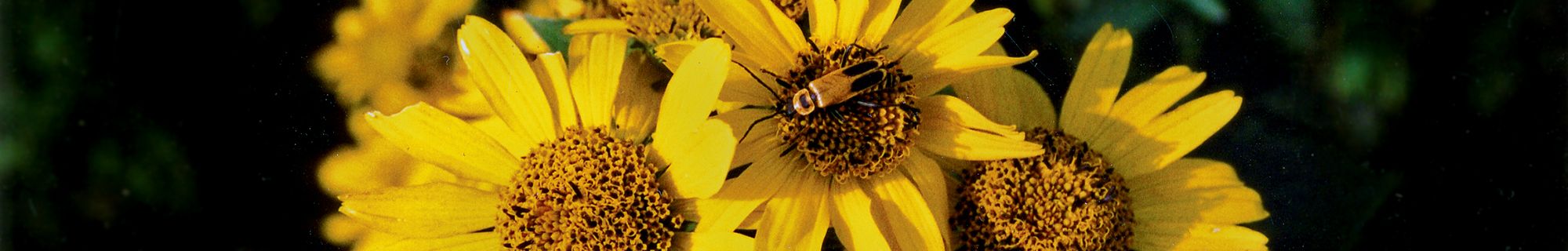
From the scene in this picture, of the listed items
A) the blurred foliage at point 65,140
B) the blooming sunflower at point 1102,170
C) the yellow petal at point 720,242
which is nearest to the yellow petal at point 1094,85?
the blooming sunflower at point 1102,170

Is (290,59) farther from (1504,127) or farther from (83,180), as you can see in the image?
(1504,127)

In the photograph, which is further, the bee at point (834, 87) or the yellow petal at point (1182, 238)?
the yellow petal at point (1182, 238)

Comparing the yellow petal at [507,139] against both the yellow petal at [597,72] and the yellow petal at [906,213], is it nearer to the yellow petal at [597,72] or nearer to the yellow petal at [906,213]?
the yellow petal at [597,72]

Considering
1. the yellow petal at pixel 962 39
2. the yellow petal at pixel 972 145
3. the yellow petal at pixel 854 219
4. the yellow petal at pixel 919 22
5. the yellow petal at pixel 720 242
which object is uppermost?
the yellow petal at pixel 919 22

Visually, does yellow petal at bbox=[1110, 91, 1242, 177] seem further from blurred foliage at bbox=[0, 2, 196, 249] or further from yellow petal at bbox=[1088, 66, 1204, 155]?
blurred foliage at bbox=[0, 2, 196, 249]

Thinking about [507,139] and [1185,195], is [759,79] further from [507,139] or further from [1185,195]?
[1185,195]

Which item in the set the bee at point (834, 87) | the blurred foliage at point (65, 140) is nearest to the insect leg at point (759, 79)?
the bee at point (834, 87)

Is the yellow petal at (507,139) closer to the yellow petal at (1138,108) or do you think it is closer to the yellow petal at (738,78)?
the yellow petal at (738,78)

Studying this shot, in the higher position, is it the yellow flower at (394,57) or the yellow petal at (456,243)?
the yellow flower at (394,57)
